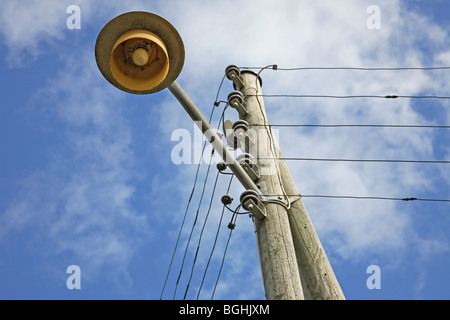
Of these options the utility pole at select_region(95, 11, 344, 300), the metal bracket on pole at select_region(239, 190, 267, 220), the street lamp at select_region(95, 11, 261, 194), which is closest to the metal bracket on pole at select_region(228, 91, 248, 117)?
the utility pole at select_region(95, 11, 344, 300)

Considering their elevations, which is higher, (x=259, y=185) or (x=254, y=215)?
(x=259, y=185)

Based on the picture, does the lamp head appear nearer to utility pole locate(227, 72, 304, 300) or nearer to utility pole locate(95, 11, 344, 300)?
utility pole locate(95, 11, 344, 300)

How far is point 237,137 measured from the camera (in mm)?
5492

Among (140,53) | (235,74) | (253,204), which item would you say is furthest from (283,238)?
(235,74)

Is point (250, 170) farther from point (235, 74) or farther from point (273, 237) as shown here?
point (235, 74)

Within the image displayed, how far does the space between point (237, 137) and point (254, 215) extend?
1.09 metres

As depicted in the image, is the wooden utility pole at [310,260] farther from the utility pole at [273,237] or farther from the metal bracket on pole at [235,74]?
the metal bracket on pole at [235,74]

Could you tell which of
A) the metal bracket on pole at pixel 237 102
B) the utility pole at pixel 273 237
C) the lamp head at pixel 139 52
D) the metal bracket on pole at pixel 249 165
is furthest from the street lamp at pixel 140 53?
the metal bracket on pole at pixel 237 102

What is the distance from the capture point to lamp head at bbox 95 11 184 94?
4242mm
